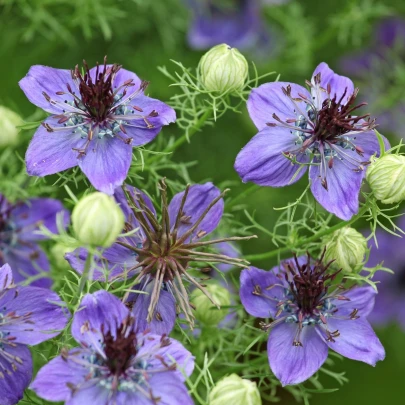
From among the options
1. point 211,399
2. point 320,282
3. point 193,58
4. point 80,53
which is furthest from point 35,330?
point 193,58

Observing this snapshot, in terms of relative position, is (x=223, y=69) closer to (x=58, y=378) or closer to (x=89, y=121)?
(x=89, y=121)

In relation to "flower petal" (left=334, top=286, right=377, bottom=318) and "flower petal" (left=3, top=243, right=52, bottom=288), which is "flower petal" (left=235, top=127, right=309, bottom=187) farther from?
"flower petal" (left=3, top=243, right=52, bottom=288)

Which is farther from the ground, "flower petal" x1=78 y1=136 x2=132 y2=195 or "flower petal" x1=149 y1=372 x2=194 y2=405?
"flower petal" x1=78 y1=136 x2=132 y2=195

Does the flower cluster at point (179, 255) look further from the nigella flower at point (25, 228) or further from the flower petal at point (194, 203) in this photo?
the nigella flower at point (25, 228)

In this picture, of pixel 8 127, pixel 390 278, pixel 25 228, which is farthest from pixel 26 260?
pixel 390 278

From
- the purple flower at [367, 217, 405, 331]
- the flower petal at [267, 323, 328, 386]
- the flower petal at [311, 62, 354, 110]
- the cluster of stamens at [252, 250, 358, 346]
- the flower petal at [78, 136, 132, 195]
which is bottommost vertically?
the purple flower at [367, 217, 405, 331]

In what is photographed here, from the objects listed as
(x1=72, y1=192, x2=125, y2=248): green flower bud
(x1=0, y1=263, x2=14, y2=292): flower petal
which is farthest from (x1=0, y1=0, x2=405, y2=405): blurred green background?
(x1=72, y1=192, x2=125, y2=248): green flower bud
